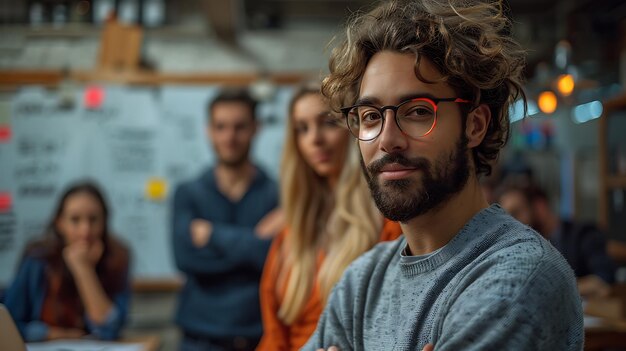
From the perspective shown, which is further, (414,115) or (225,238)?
(225,238)

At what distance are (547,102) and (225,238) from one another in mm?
2242

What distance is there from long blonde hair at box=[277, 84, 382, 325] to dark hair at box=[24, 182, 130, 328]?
140cm

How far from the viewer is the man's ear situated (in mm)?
1145

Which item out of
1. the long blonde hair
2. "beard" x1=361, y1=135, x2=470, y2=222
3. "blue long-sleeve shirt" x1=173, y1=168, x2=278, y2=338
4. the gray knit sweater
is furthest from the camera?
"blue long-sleeve shirt" x1=173, y1=168, x2=278, y2=338

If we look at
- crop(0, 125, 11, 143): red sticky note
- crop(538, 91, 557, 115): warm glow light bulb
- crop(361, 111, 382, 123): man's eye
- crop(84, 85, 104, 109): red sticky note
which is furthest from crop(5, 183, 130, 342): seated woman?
crop(538, 91, 557, 115): warm glow light bulb

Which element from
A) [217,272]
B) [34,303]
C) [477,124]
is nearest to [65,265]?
[34,303]

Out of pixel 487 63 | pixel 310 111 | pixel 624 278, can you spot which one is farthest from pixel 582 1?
pixel 487 63

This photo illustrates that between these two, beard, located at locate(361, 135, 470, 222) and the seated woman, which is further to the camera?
the seated woman

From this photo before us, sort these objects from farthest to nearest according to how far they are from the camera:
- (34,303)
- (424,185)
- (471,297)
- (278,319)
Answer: (34,303) → (278,319) → (424,185) → (471,297)

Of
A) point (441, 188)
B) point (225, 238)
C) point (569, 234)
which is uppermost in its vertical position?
point (441, 188)

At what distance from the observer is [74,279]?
2.89 metres

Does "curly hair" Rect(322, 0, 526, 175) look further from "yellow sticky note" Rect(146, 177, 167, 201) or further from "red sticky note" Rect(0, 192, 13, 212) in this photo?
Answer: "red sticky note" Rect(0, 192, 13, 212)

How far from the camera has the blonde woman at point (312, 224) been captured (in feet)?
5.47

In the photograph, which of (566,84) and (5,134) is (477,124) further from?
(5,134)
